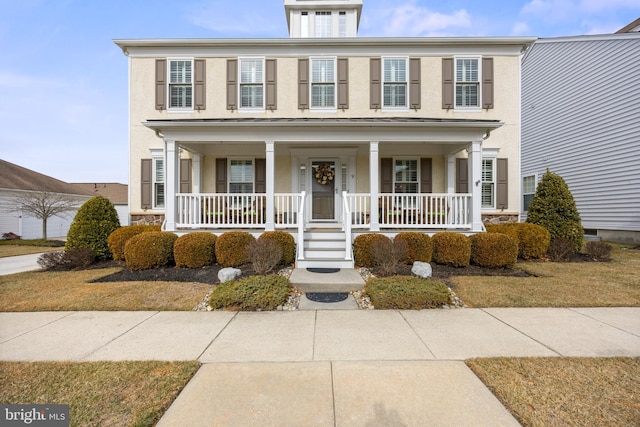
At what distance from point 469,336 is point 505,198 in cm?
777

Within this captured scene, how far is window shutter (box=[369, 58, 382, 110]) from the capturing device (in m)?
9.68

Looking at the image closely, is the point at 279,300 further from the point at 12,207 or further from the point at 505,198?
the point at 12,207

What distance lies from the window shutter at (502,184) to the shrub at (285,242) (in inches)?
282

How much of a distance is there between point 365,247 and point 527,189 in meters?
11.8

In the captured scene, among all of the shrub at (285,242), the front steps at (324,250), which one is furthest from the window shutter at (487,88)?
the shrub at (285,242)

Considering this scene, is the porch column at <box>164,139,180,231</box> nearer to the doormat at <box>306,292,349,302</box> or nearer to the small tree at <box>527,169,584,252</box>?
the doormat at <box>306,292,349,302</box>

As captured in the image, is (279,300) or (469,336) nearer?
(469,336)

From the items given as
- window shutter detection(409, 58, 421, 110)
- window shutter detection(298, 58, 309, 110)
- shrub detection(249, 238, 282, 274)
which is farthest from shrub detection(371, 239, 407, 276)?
window shutter detection(298, 58, 309, 110)

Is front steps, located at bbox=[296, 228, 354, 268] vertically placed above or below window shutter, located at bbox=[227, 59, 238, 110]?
below

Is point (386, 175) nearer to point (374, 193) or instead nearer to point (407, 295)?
point (374, 193)

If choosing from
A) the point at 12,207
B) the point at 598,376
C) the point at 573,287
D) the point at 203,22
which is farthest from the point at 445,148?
the point at 12,207

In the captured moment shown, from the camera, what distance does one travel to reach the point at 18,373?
273cm

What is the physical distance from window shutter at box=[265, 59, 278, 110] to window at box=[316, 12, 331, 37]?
2.95 meters

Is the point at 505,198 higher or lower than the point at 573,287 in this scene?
higher
